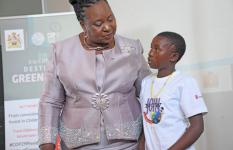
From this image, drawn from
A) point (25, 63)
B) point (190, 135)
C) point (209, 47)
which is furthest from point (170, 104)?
point (25, 63)

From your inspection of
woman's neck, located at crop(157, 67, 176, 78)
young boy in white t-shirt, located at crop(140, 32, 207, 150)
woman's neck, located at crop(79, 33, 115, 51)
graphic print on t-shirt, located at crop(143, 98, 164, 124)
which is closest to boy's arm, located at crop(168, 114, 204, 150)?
young boy in white t-shirt, located at crop(140, 32, 207, 150)

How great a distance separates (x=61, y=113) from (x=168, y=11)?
1710 millimetres

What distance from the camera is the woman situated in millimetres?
1296

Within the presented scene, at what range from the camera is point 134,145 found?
138 centimetres

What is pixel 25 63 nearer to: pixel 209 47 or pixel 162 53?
pixel 209 47

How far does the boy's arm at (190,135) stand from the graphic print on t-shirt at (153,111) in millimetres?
114

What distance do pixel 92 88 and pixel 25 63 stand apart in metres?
1.74

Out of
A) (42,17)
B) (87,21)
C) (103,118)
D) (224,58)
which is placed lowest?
(103,118)

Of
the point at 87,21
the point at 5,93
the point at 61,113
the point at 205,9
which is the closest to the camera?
the point at 87,21

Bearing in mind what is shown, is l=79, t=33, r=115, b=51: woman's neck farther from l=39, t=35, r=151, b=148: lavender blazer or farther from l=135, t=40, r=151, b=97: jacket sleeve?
l=135, t=40, r=151, b=97: jacket sleeve

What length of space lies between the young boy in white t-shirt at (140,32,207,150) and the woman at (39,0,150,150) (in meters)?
0.07

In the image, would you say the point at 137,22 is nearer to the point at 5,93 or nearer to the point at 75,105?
the point at 5,93

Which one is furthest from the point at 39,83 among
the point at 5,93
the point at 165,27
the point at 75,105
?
the point at 75,105

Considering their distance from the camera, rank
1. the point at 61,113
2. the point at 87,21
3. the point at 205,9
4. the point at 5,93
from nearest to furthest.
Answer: the point at 87,21, the point at 61,113, the point at 205,9, the point at 5,93
